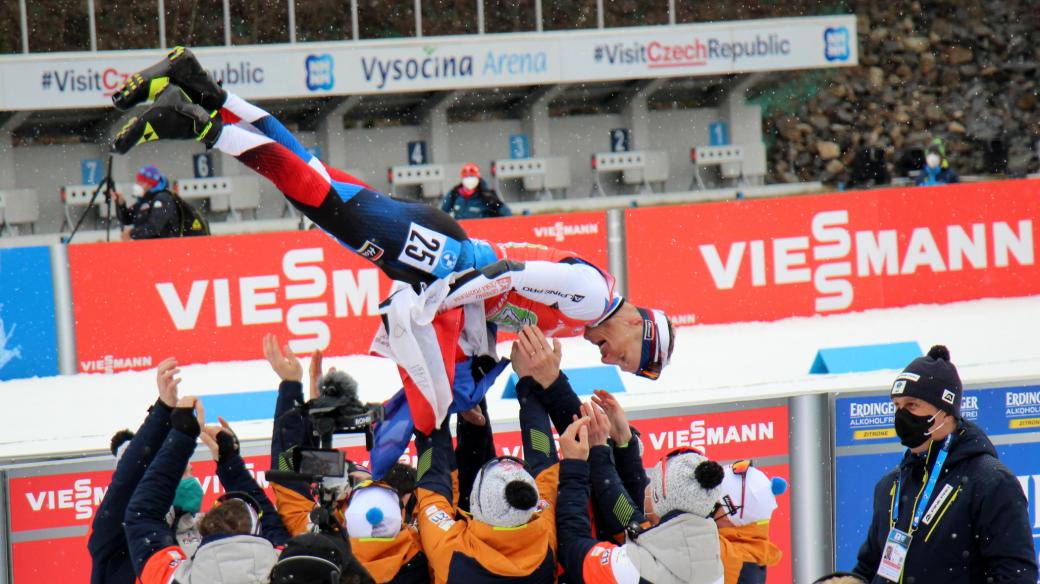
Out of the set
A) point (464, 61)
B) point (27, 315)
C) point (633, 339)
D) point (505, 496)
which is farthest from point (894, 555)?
point (464, 61)

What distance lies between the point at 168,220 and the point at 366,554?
858 cm

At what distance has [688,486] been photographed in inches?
153

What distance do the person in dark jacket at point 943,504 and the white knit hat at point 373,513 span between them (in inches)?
62.7

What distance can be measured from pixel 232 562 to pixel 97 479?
2.14 m

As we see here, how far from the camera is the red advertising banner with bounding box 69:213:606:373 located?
1105cm

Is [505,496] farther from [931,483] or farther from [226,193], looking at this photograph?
[226,193]

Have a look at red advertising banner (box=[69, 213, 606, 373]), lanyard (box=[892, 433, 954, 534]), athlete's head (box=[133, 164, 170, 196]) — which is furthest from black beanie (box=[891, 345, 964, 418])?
athlete's head (box=[133, 164, 170, 196])

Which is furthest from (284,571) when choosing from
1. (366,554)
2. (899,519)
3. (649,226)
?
(649,226)

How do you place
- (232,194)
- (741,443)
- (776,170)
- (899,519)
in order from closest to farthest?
(899,519) → (741,443) → (232,194) → (776,170)

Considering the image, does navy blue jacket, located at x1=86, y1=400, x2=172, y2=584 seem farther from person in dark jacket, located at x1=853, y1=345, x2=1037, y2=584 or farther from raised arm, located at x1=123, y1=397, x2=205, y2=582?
person in dark jacket, located at x1=853, y1=345, x2=1037, y2=584

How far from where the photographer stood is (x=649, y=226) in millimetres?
12188

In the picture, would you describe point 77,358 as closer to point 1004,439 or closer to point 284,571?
point 1004,439

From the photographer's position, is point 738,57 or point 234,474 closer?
point 234,474

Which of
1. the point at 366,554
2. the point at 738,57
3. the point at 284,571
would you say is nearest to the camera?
the point at 284,571
